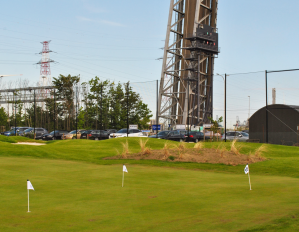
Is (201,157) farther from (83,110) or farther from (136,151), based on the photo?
(83,110)

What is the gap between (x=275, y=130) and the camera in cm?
3150

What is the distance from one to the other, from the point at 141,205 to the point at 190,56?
56.1 metres

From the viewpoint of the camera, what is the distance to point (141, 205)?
738cm

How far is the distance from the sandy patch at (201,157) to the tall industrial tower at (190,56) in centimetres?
3768

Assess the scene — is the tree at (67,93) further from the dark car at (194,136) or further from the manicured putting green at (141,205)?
the manicured putting green at (141,205)

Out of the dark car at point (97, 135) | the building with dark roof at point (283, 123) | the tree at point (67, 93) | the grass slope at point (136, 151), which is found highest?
the tree at point (67, 93)

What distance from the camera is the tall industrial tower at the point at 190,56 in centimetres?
5975

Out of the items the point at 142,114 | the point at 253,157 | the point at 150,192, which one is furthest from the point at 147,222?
the point at 142,114

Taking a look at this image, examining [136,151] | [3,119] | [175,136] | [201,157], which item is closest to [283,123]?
[175,136]

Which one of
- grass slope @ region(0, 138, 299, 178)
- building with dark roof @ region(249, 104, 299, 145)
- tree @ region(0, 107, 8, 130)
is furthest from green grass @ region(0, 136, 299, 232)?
tree @ region(0, 107, 8, 130)

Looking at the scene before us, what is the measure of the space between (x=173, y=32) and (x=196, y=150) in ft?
148

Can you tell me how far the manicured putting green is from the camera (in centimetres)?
579

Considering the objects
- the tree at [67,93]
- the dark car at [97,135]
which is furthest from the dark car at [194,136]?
the tree at [67,93]

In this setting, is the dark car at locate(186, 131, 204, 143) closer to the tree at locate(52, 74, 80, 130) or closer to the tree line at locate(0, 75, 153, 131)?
the tree line at locate(0, 75, 153, 131)
